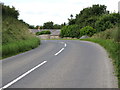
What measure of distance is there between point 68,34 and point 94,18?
403 inches

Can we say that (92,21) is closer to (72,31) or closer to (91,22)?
(91,22)

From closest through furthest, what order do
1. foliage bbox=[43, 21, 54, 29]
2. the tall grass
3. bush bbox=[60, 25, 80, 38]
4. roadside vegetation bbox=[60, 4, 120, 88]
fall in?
the tall grass < roadside vegetation bbox=[60, 4, 120, 88] < bush bbox=[60, 25, 80, 38] < foliage bbox=[43, 21, 54, 29]

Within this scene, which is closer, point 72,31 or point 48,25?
point 72,31

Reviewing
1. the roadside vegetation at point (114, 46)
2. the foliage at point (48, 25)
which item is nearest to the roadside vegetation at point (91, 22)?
the roadside vegetation at point (114, 46)

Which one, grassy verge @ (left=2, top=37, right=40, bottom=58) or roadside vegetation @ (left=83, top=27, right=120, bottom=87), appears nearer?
roadside vegetation @ (left=83, top=27, right=120, bottom=87)

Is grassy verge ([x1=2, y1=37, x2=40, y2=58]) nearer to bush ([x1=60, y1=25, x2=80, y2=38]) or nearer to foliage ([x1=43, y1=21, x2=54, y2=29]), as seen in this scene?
bush ([x1=60, y1=25, x2=80, y2=38])

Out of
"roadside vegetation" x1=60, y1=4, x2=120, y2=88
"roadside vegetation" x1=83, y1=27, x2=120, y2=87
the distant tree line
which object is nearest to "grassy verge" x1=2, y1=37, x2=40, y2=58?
"roadside vegetation" x1=83, y1=27, x2=120, y2=87

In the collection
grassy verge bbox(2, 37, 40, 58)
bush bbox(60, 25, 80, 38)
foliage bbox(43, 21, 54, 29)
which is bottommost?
grassy verge bbox(2, 37, 40, 58)

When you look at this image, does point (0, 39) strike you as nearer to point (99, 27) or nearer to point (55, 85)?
point (55, 85)

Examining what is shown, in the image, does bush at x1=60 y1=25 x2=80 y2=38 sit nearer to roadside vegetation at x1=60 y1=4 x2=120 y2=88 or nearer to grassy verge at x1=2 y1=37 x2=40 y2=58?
roadside vegetation at x1=60 y1=4 x2=120 y2=88

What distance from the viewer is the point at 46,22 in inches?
5650

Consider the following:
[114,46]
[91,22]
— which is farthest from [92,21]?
[114,46]

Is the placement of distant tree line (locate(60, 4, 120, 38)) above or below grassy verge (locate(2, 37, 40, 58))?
above

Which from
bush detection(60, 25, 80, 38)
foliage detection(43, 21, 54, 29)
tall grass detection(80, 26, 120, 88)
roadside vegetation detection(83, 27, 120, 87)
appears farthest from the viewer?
foliage detection(43, 21, 54, 29)
